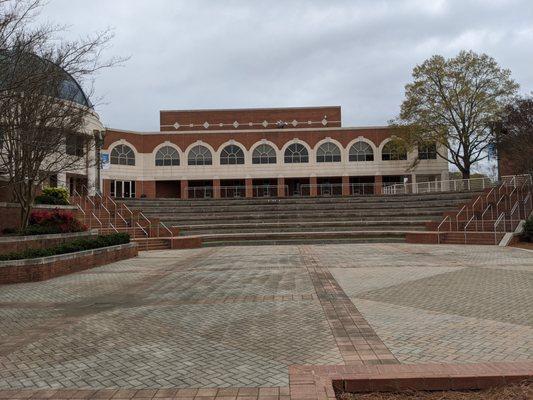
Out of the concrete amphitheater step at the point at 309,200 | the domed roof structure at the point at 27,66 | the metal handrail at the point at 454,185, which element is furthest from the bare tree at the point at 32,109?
the metal handrail at the point at 454,185

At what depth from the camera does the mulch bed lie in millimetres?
4109

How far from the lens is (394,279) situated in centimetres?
1113

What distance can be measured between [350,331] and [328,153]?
1921 inches

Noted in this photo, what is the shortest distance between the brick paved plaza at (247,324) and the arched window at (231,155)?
4173 cm

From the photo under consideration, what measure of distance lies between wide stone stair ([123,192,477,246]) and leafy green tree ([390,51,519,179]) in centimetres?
1256

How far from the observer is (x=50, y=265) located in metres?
12.4

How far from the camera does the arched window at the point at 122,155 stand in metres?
51.7

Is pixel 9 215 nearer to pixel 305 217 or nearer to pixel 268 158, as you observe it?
pixel 305 217

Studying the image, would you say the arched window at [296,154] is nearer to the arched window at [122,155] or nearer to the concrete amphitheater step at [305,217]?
the arched window at [122,155]

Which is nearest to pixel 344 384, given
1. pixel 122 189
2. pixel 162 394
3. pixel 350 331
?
pixel 162 394

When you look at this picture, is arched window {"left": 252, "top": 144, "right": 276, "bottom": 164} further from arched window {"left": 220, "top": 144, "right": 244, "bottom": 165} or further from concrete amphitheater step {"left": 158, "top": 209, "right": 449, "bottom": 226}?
concrete amphitheater step {"left": 158, "top": 209, "right": 449, "bottom": 226}

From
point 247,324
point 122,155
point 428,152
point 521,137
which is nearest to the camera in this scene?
point 247,324

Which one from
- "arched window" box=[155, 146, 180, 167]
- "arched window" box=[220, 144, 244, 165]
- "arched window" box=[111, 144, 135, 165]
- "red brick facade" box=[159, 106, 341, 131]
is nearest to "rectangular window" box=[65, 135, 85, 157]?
"arched window" box=[111, 144, 135, 165]

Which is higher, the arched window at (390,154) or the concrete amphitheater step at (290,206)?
the arched window at (390,154)
